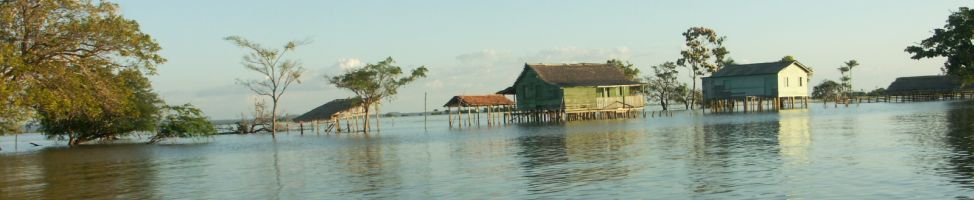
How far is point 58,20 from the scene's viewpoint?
1139 inches

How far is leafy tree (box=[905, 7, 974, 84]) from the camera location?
62.1m

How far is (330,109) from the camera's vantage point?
5609cm

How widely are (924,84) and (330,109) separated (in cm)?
6278

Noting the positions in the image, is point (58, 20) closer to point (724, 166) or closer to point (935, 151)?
point (724, 166)

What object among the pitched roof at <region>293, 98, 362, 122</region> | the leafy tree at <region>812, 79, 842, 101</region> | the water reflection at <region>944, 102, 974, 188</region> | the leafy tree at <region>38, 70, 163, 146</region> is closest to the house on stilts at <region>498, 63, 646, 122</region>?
the pitched roof at <region>293, 98, 362, 122</region>

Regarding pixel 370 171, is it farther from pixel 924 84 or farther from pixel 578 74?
pixel 924 84

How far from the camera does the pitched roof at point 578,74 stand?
192 feet

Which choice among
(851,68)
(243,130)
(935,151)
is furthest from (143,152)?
(851,68)

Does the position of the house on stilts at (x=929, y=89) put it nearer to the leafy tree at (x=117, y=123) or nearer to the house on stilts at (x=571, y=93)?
the house on stilts at (x=571, y=93)

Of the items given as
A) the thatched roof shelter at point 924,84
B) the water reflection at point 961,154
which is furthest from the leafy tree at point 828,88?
the water reflection at point 961,154

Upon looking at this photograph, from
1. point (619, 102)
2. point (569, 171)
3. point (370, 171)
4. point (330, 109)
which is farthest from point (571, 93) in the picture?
point (569, 171)

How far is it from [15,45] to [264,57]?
2218 cm

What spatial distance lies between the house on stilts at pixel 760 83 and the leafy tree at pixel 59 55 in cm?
4917

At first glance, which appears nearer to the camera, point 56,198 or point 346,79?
point 56,198
